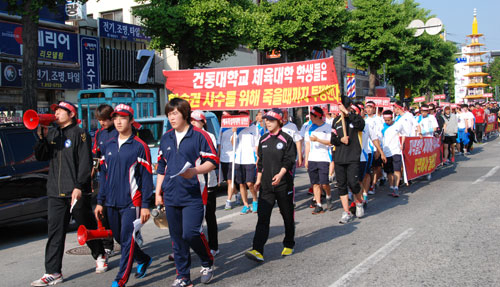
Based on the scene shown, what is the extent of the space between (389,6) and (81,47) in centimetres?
2262

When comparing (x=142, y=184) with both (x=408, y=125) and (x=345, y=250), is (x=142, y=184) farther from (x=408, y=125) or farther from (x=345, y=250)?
(x=408, y=125)

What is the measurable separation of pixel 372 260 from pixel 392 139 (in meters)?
6.15

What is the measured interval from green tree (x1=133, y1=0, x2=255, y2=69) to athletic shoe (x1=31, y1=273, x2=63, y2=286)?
46.6ft

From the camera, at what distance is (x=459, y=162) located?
1747cm

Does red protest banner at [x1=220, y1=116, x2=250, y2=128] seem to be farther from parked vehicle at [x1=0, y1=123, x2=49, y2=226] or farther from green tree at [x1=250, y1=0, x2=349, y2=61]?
green tree at [x1=250, y1=0, x2=349, y2=61]

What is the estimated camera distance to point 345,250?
6.54 meters

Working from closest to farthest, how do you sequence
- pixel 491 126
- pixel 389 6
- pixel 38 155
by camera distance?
pixel 38 155
pixel 491 126
pixel 389 6

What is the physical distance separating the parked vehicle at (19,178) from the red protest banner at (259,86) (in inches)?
105

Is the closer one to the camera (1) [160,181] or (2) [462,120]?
(1) [160,181]

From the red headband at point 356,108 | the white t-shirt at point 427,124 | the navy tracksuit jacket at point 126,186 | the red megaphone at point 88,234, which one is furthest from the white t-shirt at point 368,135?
the red megaphone at point 88,234

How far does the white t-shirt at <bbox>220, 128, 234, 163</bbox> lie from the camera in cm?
992

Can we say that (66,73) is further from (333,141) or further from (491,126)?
(491,126)

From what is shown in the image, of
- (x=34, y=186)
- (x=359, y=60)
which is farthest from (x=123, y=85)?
(x=359, y=60)

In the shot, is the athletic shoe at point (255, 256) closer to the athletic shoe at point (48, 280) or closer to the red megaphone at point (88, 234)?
the red megaphone at point (88, 234)
